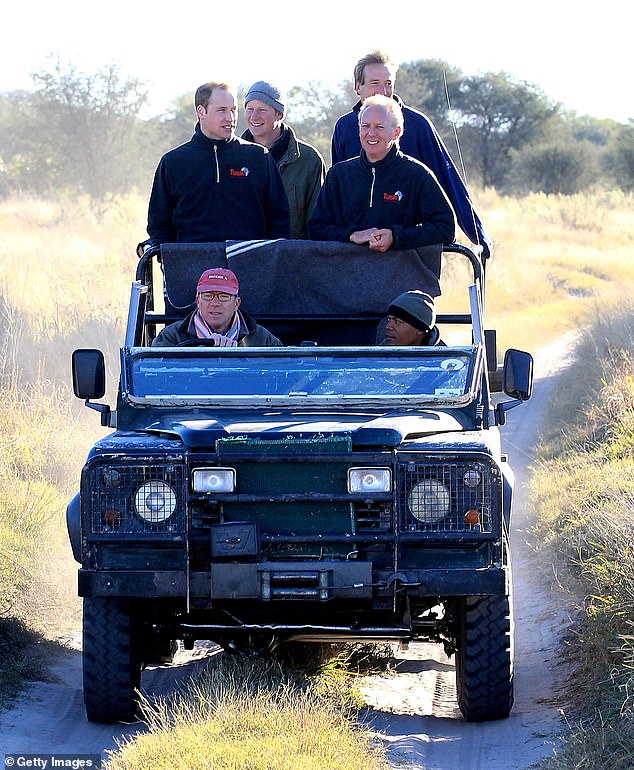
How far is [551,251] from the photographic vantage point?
94.5 ft

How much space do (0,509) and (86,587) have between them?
3.17 metres

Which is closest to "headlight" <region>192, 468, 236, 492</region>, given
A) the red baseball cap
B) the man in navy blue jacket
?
the red baseball cap

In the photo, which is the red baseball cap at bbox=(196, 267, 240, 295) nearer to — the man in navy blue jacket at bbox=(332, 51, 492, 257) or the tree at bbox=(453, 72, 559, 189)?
the man in navy blue jacket at bbox=(332, 51, 492, 257)

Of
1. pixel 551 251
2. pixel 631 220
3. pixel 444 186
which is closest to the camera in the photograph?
pixel 444 186

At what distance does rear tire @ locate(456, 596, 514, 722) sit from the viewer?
5.42m

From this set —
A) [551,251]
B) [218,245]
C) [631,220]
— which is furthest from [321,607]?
[631,220]

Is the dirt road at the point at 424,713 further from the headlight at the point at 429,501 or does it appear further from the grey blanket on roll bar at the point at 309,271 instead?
the grey blanket on roll bar at the point at 309,271

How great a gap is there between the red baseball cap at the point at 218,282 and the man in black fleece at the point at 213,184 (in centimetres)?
101

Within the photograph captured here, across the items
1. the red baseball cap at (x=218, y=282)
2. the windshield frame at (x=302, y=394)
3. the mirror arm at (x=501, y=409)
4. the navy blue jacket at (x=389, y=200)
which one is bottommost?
the mirror arm at (x=501, y=409)

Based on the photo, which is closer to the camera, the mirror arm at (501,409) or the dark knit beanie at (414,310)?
the mirror arm at (501,409)

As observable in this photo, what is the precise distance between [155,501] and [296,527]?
0.56 m

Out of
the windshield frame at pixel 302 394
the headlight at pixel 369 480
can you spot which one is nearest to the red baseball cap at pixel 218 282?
the windshield frame at pixel 302 394

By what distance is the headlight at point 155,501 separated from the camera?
17.0 ft

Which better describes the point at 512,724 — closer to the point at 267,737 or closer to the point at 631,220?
the point at 267,737
